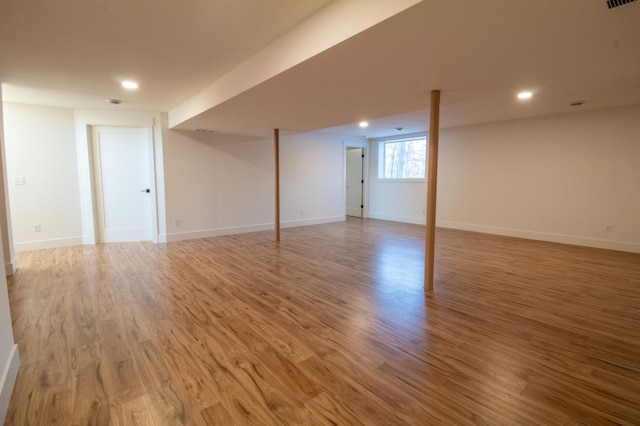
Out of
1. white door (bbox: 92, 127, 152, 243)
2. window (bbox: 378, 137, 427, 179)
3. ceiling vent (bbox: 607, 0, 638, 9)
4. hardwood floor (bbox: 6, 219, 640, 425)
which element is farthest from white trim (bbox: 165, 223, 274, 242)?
ceiling vent (bbox: 607, 0, 638, 9)

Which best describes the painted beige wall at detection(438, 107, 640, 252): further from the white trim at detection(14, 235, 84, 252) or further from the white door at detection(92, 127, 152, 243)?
the white trim at detection(14, 235, 84, 252)

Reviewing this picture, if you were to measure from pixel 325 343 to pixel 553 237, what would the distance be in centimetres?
560

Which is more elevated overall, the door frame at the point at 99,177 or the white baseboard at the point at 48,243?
the door frame at the point at 99,177

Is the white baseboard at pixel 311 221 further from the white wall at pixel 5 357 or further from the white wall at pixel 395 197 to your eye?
the white wall at pixel 5 357

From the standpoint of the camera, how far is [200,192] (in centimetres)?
611

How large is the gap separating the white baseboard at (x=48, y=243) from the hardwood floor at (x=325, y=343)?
871mm

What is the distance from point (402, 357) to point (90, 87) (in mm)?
4775

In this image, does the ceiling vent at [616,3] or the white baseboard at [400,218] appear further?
the white baseboard at [400,218]

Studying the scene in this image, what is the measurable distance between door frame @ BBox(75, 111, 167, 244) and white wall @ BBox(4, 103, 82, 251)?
0.11 metres

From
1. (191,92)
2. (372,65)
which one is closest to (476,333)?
(372,65)

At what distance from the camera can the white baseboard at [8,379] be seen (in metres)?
1.51

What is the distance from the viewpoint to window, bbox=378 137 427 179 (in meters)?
7.92

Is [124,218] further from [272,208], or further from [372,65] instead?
[372,65]

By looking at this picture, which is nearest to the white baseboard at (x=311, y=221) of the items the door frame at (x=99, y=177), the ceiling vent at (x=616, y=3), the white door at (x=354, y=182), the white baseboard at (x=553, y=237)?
the white door at (x=354, y=182)
